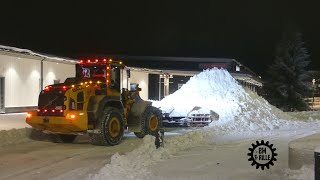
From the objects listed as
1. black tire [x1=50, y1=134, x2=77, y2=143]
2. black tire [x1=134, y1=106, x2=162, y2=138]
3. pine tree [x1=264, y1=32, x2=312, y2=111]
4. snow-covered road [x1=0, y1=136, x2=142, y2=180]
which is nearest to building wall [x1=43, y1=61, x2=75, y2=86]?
black tire [x1=134, y1=106, x2=162, y2=138]

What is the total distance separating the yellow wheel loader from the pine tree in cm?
3255

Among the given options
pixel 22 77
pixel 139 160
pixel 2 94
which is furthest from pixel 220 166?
pixel 22 77

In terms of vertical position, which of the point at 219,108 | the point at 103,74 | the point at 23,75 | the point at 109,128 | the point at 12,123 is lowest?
the point at 12,123

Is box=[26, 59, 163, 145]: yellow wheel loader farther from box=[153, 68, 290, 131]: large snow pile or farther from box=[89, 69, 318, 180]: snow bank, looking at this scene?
box=[153, 68, 290, 131]: large snow pile

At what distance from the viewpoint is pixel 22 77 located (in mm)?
29344

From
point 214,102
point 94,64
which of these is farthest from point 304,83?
point 94,64

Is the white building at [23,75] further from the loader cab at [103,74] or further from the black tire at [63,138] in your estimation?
the loader cab at [103,74]

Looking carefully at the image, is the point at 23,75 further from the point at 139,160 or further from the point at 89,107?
the point at 139,160

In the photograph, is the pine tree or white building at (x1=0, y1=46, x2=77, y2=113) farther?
the pine tree

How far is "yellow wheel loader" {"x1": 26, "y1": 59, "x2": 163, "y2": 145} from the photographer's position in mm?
14992

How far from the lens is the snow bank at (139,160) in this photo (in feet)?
29.8

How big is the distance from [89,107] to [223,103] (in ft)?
33.5

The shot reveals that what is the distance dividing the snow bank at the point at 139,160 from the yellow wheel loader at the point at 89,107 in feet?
4.11

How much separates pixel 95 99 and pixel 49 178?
573 cm
